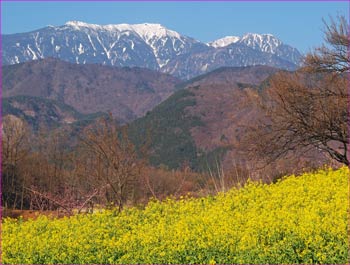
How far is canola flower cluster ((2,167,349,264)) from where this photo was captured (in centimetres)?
830

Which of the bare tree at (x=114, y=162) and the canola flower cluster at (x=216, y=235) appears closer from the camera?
the canola flower cluster at (x=216, y=235)

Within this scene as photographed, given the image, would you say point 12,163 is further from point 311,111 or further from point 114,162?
point 311,111

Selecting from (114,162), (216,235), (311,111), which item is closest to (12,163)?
(114,162)

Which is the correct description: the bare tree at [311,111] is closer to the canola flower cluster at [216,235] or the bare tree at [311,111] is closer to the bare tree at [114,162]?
the bare tree at [114,162]

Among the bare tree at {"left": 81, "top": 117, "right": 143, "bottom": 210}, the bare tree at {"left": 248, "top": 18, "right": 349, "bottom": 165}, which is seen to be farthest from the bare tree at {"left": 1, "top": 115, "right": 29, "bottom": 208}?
the bare tree at {"left": 248, "top": 18, "right": 349, "bottom": 165}

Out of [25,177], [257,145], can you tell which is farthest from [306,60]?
[25,177]

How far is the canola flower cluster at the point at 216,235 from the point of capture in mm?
8297

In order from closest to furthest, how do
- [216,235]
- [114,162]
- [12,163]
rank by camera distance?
[216,235], [114,162], [12,163]

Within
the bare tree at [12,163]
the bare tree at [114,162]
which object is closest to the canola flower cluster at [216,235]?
the bare tree at [114,162]

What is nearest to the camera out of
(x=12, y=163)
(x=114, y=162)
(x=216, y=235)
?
(x=216, y=235)

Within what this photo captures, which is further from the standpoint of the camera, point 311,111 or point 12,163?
point 12,163

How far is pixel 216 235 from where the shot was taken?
9.00 meters

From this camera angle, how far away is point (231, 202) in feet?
42.2

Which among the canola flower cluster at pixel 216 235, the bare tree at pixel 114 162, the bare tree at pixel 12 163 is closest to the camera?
the canola flower cluster at pixel 216 235
